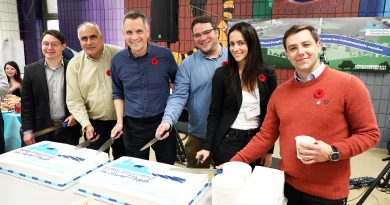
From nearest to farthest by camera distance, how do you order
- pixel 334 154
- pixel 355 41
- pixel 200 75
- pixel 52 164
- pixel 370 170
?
1. pixel 334 154
2. pixel 52 164
3. pixel 200 75
4. pixel 370 170
5. pixel 355 41

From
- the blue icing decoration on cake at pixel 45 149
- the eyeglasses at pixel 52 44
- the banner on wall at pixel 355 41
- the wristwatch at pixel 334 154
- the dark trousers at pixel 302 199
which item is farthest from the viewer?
the banner on wall at pixel 355 41

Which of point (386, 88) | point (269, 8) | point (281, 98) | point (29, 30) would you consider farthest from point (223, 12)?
point (29, 30)

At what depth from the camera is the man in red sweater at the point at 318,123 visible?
1023 mm

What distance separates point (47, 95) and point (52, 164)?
917 millimetres

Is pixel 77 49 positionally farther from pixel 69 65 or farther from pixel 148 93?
pixel 148 93

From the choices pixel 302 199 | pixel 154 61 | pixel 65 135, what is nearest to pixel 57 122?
pixel 65 135

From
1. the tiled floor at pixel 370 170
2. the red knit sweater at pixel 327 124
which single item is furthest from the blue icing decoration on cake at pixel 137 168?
the tiled floor at pixel 370 170

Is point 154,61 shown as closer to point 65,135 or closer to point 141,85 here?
point 141,85

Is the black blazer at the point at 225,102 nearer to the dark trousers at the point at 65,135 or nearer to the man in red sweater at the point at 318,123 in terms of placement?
the man in red sweater at the point at 318,123

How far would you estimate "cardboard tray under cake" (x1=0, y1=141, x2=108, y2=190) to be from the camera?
1.23 m

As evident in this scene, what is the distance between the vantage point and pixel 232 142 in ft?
5.12

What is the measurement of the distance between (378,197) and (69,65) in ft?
9.43

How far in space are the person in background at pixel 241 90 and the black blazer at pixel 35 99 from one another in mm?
1245

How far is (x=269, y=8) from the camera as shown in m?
4.03
